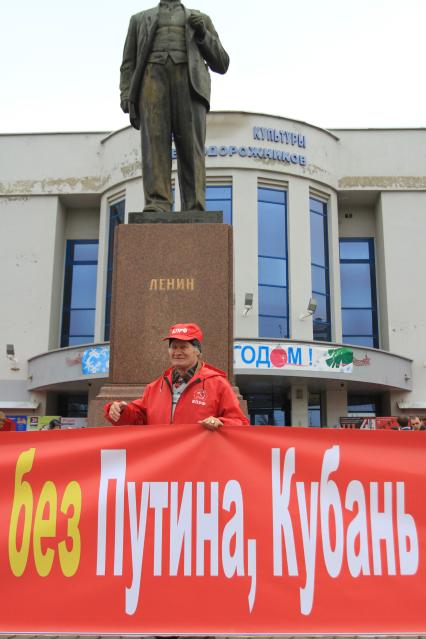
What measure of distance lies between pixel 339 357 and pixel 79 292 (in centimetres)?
1185

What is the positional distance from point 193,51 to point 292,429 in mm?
4691

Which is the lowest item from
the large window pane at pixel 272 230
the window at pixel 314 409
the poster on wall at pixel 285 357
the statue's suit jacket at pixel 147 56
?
the window at pixel 314 409

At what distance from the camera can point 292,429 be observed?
11.3 ft

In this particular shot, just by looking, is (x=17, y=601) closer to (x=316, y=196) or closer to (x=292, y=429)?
(x=292, y=429)

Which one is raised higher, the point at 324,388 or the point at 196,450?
the point at 324,388

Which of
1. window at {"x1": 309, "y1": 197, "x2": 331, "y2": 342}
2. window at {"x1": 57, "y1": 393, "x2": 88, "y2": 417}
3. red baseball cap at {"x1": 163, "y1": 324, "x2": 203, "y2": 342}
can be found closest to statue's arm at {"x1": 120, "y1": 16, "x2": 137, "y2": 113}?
red baseball cap at {"x1": 163, "y1": 324, "x2": 203, "y2": 342}

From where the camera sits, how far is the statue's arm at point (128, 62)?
6.86 m

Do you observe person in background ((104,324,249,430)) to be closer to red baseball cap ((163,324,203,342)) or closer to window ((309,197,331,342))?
red baseball cap ((163,324,203,342))

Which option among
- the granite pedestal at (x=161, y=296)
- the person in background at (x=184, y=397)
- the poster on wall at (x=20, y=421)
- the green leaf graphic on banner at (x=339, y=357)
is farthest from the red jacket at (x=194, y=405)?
the poster on wall at (x=20, y=421)

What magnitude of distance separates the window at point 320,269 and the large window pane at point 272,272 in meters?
1.52

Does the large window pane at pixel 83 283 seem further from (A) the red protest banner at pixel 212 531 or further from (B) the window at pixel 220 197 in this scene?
(A) the red protest banner at pixel 212 531

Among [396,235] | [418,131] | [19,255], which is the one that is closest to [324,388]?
[396,235]

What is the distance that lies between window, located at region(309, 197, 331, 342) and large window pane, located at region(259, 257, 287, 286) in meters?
A: 1.52

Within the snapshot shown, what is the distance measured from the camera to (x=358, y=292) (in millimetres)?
26469
